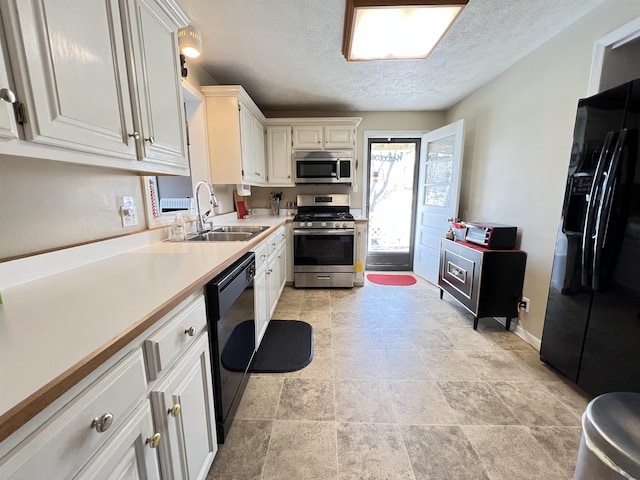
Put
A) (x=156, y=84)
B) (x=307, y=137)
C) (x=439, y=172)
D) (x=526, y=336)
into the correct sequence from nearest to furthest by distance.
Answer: (x=156, y=84)
(x=526, y=336)
(x=439, y=172)
(x=307, y=137)

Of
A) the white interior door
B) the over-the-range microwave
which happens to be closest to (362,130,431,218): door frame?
the white interior door

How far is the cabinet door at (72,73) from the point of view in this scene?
701mm

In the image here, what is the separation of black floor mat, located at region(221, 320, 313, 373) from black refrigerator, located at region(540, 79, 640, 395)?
1.69 m

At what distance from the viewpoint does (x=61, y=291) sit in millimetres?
859

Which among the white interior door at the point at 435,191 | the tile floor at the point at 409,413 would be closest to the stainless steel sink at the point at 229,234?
the tile floor at the point at 409,413

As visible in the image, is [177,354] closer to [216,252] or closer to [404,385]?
[216,252]

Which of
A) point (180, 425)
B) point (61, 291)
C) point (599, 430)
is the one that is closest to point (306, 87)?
point (61, 291)

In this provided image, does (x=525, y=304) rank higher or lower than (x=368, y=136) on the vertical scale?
lower

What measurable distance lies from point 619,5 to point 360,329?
2.74m

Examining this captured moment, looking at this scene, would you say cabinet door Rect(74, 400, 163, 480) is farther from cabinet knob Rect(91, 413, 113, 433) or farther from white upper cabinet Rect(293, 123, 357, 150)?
white upper cabinet Rect(293, 123, 357, 150)

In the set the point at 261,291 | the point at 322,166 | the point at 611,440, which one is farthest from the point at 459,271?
the point at 322,166

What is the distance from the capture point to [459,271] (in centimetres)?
253

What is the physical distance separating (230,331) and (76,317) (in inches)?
27.2

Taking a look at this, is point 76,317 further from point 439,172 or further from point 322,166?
point 439,172
